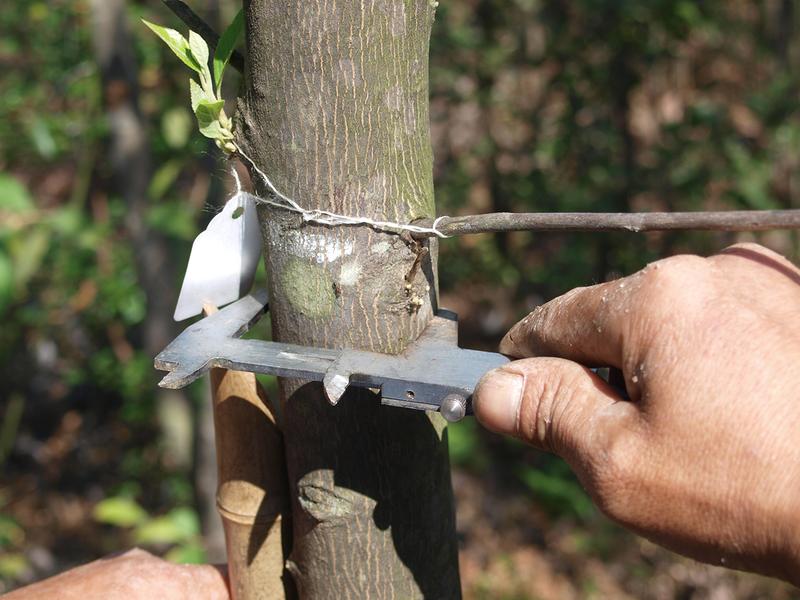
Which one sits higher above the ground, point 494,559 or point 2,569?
point 2,569

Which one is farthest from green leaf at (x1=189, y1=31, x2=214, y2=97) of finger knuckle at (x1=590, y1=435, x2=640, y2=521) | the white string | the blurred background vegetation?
the blurred background vegetation

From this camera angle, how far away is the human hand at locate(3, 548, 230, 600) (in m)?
1.42

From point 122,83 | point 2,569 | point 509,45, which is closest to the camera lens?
point 122,83

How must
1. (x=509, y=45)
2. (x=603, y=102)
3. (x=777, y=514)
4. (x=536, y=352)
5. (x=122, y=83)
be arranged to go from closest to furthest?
(x=777, y=514) → (x=536, y=352) → (x=122, y=83) → (x=603, y=102) → (x=509, y=45)

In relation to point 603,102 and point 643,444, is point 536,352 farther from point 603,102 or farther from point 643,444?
point 603,102

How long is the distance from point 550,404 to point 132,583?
2.77 feet

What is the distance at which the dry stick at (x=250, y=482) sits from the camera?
132 centimetres

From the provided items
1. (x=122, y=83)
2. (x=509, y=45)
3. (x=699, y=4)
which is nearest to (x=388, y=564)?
(x=122, y=83)

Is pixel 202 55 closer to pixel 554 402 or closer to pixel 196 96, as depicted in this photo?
pixel 196 96

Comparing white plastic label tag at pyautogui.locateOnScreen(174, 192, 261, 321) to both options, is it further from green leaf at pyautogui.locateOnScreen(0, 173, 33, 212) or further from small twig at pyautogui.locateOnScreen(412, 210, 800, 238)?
green leaf at pyautogui.locateOnScreen(0, 173, 33, 212)

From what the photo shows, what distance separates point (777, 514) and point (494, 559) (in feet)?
10.2

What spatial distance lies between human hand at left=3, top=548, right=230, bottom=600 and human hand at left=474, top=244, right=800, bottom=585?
2.31 feet

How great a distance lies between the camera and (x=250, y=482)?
1.33m

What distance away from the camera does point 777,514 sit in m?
0.89
